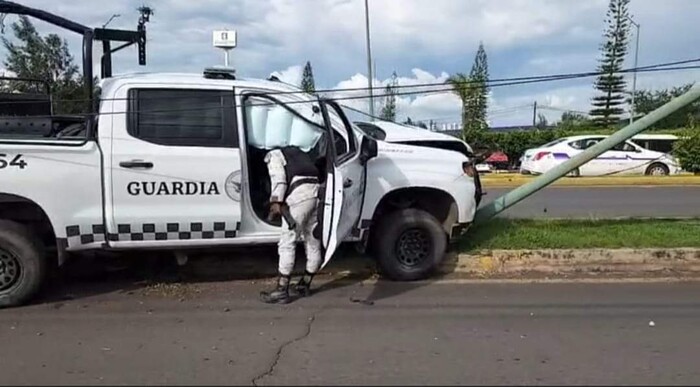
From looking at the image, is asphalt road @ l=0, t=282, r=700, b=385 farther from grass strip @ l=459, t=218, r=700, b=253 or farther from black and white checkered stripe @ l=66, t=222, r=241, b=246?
grass strip @ l=459, t=218, r=700, b=253

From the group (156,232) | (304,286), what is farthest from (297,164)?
(156,232)

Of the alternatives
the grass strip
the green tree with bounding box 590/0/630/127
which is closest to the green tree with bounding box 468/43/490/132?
the green tree with bounding box 590/0/630/127

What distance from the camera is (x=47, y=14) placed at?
730 cm

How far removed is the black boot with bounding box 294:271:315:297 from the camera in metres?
6.15

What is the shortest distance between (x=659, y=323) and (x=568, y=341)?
102cm

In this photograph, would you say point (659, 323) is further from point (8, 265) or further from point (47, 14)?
point (47, 14)

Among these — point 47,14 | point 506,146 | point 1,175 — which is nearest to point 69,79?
point 47,14

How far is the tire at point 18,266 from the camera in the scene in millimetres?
5652

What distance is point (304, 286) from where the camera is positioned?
6.23m

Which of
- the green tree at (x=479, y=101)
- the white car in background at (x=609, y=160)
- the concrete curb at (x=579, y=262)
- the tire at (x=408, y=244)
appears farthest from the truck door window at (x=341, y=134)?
the green tree at (x=479, y=101)

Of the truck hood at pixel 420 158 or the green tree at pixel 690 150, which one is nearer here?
the truck hood at pixel 420 158

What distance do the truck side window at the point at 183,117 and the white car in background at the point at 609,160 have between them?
16.6 m

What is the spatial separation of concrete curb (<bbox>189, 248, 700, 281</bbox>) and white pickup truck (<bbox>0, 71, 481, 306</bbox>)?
2.71 feet

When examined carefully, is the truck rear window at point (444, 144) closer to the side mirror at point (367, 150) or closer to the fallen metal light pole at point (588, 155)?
the side mirror at point (367, 150)
